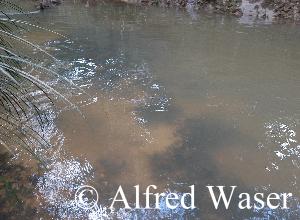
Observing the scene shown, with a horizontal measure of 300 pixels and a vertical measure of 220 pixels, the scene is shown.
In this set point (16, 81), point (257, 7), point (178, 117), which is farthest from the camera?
point (257, 7)

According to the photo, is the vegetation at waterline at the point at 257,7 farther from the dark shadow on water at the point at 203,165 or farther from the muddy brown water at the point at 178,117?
the dark shadow on water at the point at 203,165

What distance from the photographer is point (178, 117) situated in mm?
6680

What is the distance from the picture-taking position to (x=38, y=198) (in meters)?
4.74

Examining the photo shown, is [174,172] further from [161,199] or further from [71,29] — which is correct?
[71,29]

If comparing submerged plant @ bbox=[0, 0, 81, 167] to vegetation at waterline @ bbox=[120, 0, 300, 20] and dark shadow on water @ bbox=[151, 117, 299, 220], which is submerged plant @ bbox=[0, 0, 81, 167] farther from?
vegetation at waterline @ bbox=[120, 0, 300, 20]

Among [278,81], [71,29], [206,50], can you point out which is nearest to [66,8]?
[71,29]

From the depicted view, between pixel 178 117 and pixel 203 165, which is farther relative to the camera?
pixel 178 117

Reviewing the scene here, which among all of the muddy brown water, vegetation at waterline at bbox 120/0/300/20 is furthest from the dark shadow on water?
vegetation at waterline at bbox 120/0/300/20

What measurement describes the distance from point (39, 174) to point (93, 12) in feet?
32.9

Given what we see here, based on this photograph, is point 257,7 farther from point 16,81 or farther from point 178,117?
point 16,81

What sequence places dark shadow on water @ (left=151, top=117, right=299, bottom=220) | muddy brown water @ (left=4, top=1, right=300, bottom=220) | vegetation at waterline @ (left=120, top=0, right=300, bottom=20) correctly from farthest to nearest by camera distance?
1. vegetation at waterline @ (left=120, top=0, right=300, bottom=20)
2. muddy brown water @ (left=4, top=1, right=300, bottom=220)
3. dark shadow on water @ (left=151, top=117, right=299, bottom=220)

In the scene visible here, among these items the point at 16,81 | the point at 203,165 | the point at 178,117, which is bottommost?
the point at 203,165

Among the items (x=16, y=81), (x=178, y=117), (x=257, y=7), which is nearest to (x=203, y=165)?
(x=178, y=117)

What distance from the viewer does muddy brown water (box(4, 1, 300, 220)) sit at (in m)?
5.03
